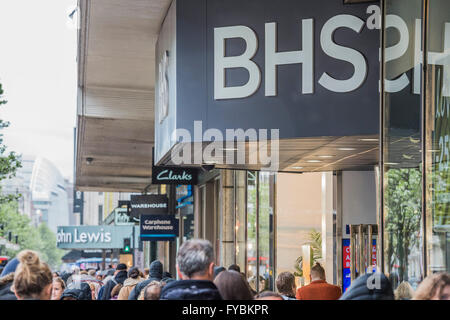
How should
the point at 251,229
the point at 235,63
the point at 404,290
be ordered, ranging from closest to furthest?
1. the point at 404,290
2. the point at 235,63
3. the point at 251,229

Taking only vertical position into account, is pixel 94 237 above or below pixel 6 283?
below

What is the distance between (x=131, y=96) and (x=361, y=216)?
241 inches

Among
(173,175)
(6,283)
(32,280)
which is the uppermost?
(173,175)

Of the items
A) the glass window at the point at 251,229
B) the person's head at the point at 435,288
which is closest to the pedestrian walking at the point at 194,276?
the person's head at the point at 435,288

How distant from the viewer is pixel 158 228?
24.8 m

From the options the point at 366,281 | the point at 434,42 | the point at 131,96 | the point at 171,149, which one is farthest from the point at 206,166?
the point at 366,281

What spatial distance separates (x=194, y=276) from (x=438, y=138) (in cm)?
333

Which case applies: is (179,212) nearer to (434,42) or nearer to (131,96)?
(131,96)

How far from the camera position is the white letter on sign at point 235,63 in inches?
406

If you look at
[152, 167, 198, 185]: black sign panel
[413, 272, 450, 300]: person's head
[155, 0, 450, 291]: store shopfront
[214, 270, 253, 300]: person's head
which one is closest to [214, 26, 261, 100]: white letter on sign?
[155, 0, 450, 291]: store shopfront

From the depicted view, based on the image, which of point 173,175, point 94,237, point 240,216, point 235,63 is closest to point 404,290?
point 235,63

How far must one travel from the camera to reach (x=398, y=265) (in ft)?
26.0

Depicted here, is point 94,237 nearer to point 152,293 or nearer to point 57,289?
point 57,289

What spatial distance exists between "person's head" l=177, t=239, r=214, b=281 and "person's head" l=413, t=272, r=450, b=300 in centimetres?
137
